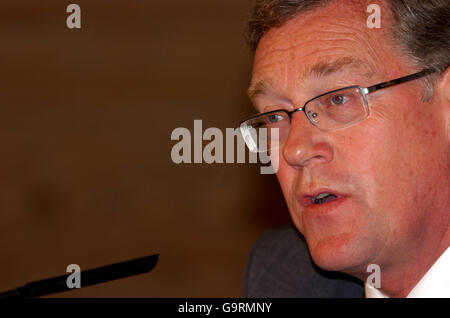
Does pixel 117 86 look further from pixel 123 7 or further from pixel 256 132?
pixel 256 132

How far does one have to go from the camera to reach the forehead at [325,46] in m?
1.43

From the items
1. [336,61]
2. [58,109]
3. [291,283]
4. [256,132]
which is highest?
[58,109]

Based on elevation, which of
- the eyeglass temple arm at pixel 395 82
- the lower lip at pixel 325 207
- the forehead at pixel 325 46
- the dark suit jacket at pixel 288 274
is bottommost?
the dark suit jacket at pixel 288 274

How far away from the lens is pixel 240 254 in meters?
3.53

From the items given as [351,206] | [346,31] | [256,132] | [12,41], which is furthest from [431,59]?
[12,41]

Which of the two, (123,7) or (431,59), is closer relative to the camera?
(431,59)

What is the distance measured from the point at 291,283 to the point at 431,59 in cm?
87

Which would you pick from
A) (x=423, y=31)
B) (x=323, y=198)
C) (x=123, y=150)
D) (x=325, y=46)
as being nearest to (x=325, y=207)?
(x=323, y=198)

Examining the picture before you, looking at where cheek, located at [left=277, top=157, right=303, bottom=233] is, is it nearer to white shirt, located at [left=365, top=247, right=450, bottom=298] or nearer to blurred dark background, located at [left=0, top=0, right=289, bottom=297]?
white shirt, located at [left=365, top=247, right=450, bottom=298]

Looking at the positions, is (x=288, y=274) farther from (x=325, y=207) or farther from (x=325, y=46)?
(x=325, y=46)

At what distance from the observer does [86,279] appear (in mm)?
1175

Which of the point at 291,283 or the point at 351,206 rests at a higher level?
the point at 351,206

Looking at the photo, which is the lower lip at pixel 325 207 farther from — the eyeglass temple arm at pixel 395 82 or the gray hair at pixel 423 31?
the gray hair at pixel 423 31

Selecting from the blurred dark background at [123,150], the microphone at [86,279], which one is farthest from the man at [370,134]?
the blurred dark background at [123,150]
